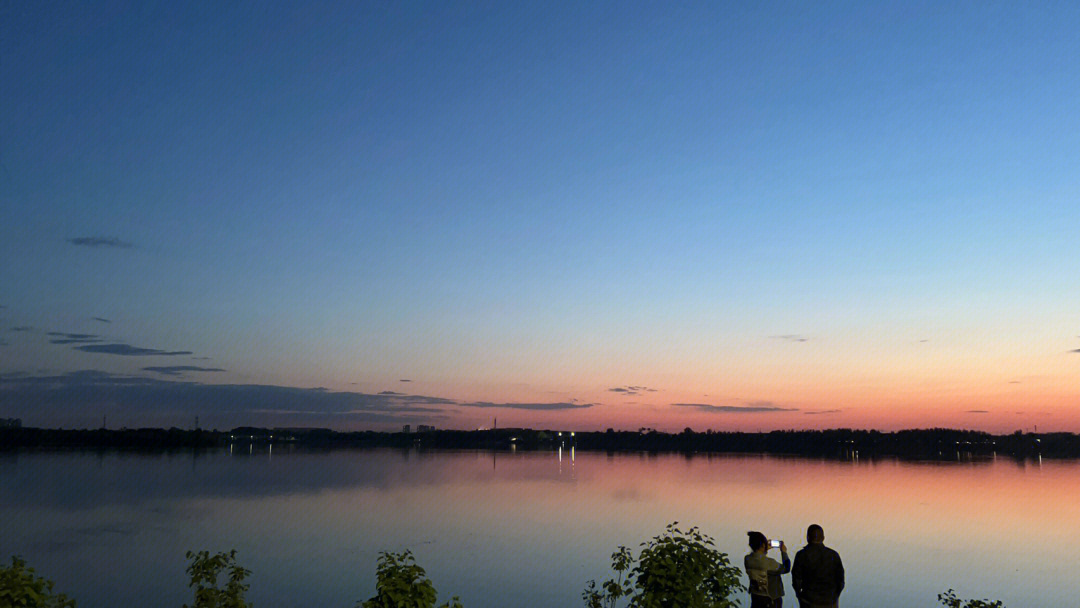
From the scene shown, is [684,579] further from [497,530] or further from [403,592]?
[497,530]

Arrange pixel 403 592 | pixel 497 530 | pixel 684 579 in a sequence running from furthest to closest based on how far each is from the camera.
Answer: pixel 497 530, pixel 684 579, pixel 403 592

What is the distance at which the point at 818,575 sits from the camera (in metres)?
10.6

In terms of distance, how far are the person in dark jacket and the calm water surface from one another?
57.4ft

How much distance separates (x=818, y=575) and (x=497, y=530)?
38397 mm

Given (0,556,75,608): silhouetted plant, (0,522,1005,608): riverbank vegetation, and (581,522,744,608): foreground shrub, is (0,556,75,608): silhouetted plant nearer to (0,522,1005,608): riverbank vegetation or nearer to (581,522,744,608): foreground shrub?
(0,522,1005,608): riverbank vegetation

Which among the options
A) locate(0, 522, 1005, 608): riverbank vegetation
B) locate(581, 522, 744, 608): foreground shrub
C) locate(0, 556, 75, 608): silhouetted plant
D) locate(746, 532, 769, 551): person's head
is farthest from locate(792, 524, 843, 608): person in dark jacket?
locate(0, 556, 75, 608): silhouetted plant

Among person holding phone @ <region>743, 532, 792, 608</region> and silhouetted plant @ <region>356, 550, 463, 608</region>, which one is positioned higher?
silhouetted plant @ <region>356, 550, 463, 608</region>

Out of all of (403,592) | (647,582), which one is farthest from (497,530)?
(403,592)

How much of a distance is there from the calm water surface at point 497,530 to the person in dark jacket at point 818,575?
57.4ft

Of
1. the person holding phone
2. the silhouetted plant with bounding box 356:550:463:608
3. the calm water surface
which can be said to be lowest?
the calm water surface

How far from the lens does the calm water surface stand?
3194 centimetres

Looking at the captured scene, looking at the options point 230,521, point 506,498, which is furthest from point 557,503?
point 230,521

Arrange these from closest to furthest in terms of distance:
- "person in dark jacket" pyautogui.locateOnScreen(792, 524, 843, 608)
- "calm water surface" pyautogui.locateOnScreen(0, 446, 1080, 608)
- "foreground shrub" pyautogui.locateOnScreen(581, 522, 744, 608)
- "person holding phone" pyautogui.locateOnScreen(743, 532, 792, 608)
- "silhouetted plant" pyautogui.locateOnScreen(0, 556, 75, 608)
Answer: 1. "silhouetted plant" pyautogui.locateOnScreen(0, 556, 75, 608)
2. "foreground shrub" pyautogui.locateOnScreen(581, 522, 744, 608)
3. "person in dark jacket" pyautogui.locateOnScreen(792, 524, 843, 608)
4. "person holding phone" pyautogui.locateOnScreen(743, 532, 792, 608)
5. "calm water surface" pyautogui.locateOnScreen(0, 446, 1080, 608)

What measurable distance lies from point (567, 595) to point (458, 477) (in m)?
67.6
